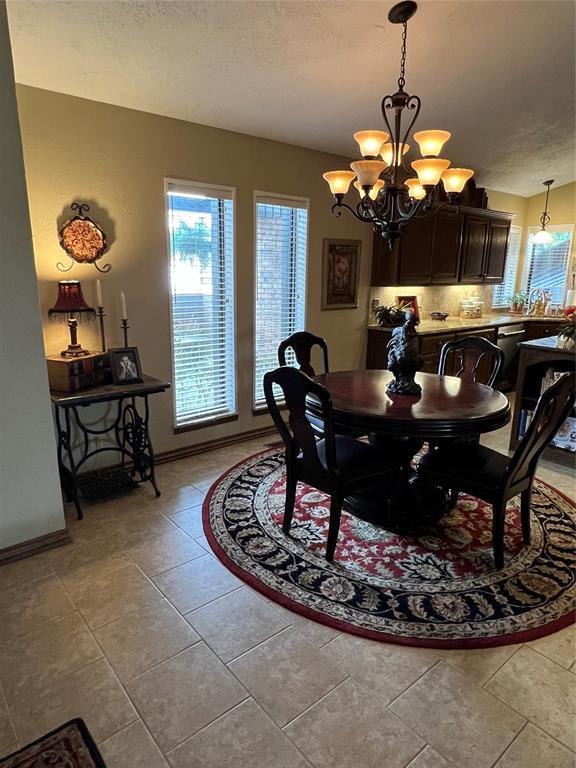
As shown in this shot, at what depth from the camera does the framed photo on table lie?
3141 millimetres

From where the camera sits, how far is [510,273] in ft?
24.3

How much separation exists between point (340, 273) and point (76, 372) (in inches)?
112

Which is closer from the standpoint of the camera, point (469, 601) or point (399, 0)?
point (469, 601)

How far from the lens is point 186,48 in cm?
264

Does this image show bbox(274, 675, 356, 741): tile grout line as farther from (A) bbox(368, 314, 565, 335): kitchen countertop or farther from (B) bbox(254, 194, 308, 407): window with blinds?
(A) bbox(368, 314, 565, 335): kitchen countertop

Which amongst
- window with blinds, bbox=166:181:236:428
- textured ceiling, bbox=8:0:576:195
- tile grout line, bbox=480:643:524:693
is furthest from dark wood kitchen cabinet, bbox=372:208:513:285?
tile grout line, bbox=480:643:524:693

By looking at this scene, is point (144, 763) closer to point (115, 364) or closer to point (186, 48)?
point (115, 364)

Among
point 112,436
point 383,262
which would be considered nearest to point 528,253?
point 383,262

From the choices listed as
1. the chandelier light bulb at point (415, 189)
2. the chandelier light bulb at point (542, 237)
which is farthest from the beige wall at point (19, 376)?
the chandelier light bulb at point (542, 237)

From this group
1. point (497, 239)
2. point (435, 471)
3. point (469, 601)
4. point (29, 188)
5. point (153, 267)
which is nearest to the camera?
point (469, 601)

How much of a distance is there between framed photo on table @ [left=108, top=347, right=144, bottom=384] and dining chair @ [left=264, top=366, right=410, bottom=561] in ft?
3.81

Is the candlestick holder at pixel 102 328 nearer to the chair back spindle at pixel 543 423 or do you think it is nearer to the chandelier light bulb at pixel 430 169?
the chandelier light bulb at pixel 430 169

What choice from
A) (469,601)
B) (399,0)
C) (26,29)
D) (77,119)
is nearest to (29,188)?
(77,119)

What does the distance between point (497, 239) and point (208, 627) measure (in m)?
6.07
